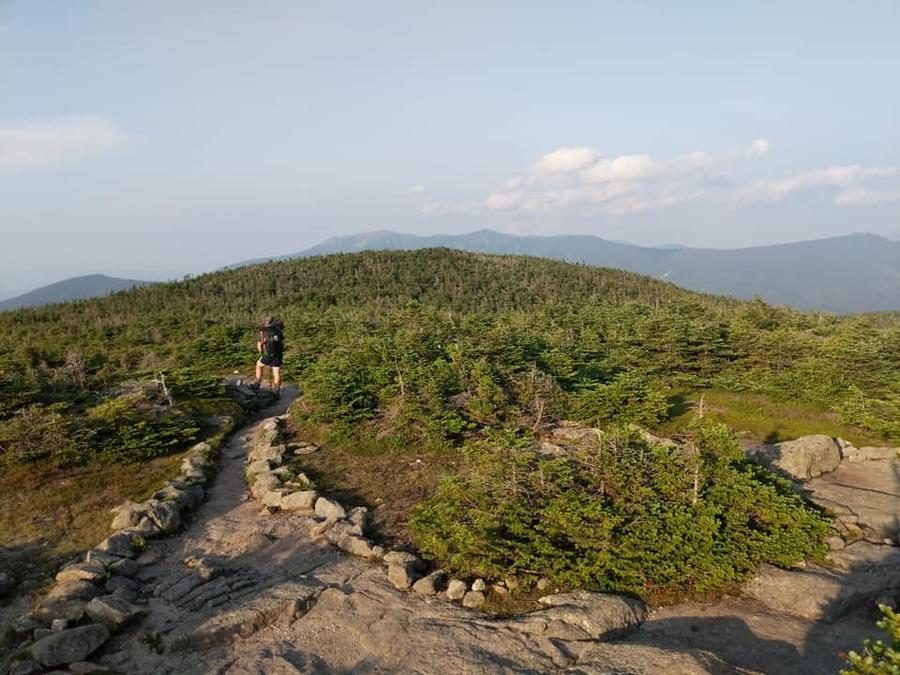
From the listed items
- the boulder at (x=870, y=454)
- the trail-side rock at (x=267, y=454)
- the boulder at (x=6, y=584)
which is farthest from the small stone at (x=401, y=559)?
the boulder at (x=870, y=454)

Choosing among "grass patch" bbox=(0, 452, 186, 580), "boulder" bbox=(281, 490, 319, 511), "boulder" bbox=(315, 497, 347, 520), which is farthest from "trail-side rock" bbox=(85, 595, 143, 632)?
"boulder" bbox=(281, 490, 319, 511)

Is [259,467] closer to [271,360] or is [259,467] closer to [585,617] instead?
[271,360]

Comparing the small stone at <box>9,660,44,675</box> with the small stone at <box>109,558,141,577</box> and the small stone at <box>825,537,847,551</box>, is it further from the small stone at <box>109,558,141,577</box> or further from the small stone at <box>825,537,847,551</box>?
the small stone at <box>825,537,847,551</box>

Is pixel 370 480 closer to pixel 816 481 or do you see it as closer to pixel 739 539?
pixel 739 539

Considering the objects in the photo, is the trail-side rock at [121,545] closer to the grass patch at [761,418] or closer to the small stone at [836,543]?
the small stone at [836,543]

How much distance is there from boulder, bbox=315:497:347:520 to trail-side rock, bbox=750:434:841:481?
9051 millimetres

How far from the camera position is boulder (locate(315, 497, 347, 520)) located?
402 inches

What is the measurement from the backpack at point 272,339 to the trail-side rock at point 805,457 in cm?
1449

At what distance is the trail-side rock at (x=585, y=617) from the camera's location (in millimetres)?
6773

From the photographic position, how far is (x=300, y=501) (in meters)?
10.9

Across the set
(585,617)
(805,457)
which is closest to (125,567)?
(585,617)

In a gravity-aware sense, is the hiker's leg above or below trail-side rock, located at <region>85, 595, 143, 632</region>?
above

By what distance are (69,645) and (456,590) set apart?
499 centimetres

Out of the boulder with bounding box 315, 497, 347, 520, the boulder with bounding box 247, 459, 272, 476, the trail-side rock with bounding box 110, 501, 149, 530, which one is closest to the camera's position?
the trail-side rock with bounding box 110, 501, 149, 530
